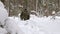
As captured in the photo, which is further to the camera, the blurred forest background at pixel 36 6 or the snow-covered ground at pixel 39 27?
the blurred forest background at pixel 36 6

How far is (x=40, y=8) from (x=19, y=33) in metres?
23.9

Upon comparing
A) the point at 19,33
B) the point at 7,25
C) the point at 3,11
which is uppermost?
the point at 3,11

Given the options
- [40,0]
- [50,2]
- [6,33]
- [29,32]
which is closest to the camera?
[6,33]

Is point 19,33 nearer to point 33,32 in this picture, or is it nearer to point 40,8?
point 33,32

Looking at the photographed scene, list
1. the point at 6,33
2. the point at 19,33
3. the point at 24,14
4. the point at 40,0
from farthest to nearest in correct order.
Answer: the point at 40,0 < the point at 24,14 < the point at 19,33 < the point at 6,33

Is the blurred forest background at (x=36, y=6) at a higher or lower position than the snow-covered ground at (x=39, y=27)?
lower

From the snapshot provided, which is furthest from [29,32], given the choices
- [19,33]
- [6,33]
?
[6,33]

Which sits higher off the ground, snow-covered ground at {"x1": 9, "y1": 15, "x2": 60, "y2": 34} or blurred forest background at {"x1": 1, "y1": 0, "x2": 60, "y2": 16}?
snow-covered ground at {"x1": 9, "y1": 15, "x2": 60, "y2": 34}

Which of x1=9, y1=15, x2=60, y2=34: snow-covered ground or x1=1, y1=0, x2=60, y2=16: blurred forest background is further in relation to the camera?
x1=1, y1=0, x2=60, y2=16: blurred forest background

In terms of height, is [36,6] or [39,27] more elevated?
[39,27]

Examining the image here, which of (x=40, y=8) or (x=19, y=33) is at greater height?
(x=19, y=33)

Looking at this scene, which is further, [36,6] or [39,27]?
[36,6]

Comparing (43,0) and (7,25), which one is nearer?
(7,25)

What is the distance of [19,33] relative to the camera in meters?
3.69
